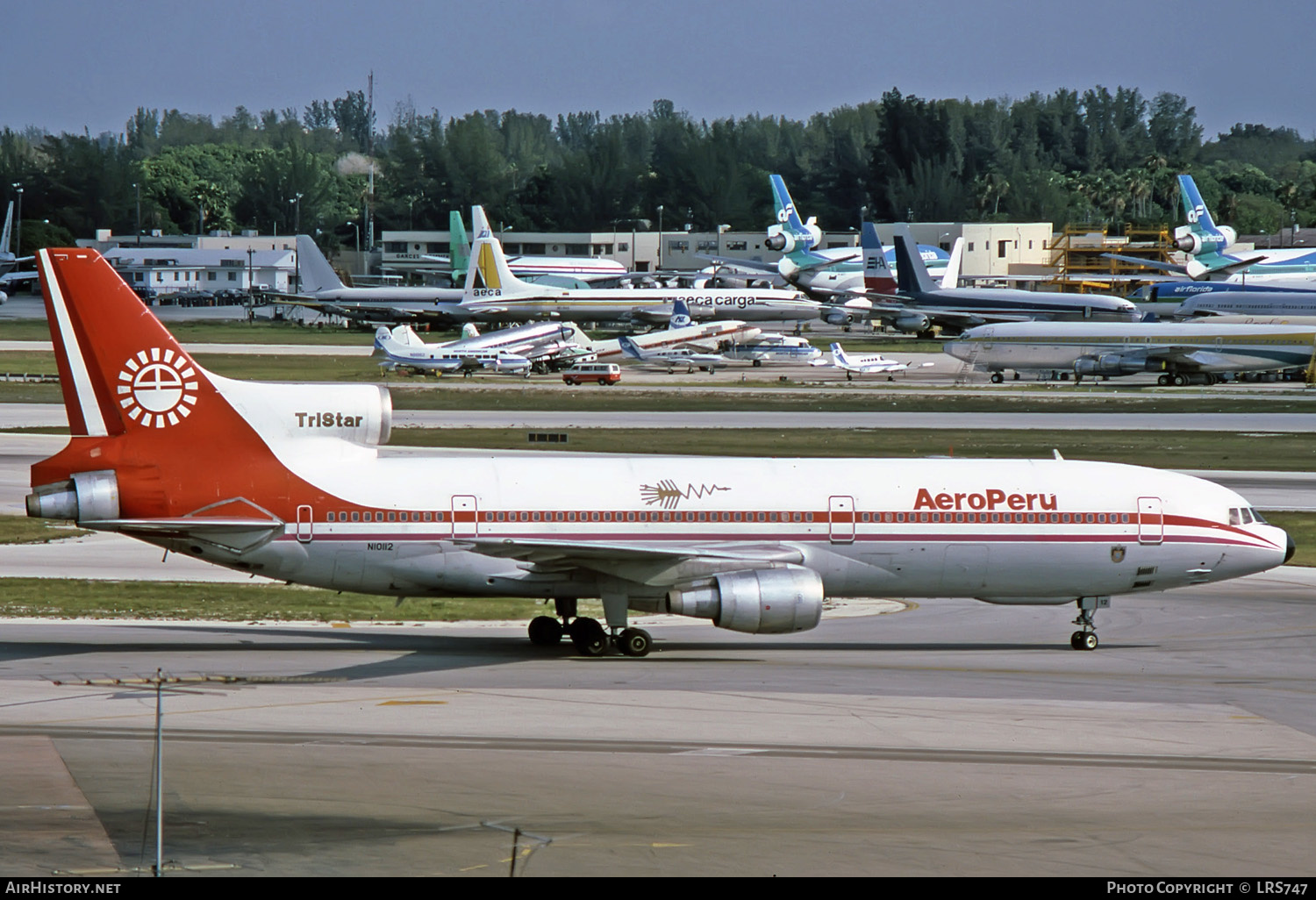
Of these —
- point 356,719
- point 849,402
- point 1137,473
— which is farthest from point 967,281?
point 356,719

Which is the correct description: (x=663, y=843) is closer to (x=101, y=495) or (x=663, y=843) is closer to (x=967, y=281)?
(x=101, y=495)

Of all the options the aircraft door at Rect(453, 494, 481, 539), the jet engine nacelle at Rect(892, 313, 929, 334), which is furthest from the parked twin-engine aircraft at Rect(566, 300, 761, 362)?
the aircraft door at Rect(453, 494, 481, 539)

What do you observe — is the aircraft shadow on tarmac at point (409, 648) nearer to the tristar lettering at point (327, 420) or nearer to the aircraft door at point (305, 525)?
the aircraft door at point (305, 525)

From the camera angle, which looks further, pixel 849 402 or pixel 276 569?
pixel 849 402

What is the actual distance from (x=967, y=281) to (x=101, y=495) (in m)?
→ 158

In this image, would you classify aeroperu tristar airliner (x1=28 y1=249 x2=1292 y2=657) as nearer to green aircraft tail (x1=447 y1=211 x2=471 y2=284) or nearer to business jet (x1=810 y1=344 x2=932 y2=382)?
business jet (x1=810 y1=344 x2=932 y2=382)

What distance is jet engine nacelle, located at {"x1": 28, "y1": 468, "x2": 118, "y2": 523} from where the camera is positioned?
2980cm

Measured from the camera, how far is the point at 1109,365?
104 metres

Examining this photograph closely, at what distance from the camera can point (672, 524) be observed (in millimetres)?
31734

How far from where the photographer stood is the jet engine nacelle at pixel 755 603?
2994 centimetres

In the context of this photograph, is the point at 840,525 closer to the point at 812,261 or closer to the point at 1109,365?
the point at 1109,365

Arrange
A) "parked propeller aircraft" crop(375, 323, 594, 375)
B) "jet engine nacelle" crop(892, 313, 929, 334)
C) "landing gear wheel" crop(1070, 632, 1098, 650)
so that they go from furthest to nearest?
"jet engine nacelle" crop(892, 313, 929, 334) < "parked propeller aircraft" crop(375, 323, 594, 375) < "landing gear wheel" crop(1070, 632, 1098, 650)

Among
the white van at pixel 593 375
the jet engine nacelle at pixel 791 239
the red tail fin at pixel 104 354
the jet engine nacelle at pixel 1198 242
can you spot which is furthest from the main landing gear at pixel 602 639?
the jet engine nacelle at pixel 791 239

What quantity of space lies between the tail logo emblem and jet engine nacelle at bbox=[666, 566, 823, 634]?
10.9m
